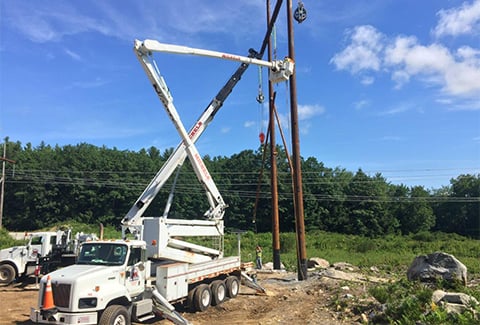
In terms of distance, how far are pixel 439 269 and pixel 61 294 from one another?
40.7ft

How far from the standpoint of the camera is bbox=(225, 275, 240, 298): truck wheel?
1461 cm

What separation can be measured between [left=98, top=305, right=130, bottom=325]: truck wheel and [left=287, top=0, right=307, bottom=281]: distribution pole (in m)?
9.47

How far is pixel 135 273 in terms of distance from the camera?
10.5 meters

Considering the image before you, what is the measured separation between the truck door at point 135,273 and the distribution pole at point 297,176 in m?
8.35

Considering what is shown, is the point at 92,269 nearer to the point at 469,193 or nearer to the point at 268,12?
the point at 268,12

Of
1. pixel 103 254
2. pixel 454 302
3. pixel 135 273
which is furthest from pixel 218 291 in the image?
pixel 454 302

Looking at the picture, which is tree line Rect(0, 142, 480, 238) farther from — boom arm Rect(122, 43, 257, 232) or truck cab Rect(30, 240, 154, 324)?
truck cab Rect(30, 240, 154, 324)

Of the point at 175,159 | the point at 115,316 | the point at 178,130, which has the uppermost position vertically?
the point at 178,130

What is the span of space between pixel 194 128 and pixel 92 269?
24.4ft

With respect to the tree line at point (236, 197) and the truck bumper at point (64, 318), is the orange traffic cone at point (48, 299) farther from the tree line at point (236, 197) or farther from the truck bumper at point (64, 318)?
the tree line at point (236, 197)

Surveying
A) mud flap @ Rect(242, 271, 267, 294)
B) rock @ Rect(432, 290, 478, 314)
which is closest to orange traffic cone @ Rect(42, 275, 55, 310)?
mud flap @ Rect(242, 271, 267, 294)

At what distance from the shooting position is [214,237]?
49.0 ft

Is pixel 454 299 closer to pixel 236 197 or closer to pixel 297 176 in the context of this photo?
pixel 297 176

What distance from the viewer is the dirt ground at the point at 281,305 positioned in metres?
11.5
